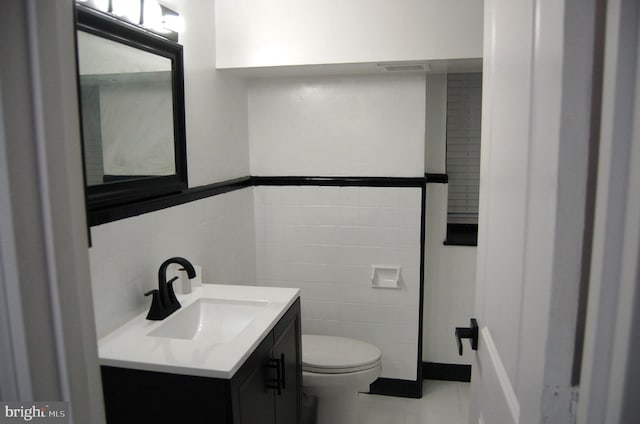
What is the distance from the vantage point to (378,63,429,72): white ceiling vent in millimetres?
2459

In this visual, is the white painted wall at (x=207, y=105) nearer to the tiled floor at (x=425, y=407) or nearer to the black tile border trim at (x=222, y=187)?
the black tile border trim at (x=222, y=187)

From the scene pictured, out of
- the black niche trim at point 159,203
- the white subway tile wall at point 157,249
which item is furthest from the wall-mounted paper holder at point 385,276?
the black niche trim at point 159,203

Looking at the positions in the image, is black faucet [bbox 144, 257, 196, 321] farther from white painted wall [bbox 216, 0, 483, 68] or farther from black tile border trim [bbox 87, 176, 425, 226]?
white painted wall [bbox 216, 0, 483, 68]

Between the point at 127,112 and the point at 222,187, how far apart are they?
81 centimetres

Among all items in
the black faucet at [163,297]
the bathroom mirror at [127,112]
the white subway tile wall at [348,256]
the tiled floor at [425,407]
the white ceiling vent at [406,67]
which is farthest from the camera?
the white subway tile wall at [348,256]

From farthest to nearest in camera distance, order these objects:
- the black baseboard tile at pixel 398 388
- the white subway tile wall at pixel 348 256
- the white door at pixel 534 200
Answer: the black baseboard tile at pixel 398 388
the white subway tile wall at pixel 348 256
the white door at pixel 534 200

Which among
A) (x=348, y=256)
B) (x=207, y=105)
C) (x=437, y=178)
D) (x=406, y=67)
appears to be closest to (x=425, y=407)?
(x=348, y=256)

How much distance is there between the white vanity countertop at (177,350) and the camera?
4.56 feet

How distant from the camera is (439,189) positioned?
9.61 ft

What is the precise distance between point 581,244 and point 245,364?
116cm

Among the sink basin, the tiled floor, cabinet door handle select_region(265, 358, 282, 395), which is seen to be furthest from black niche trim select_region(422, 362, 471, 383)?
the sink basin

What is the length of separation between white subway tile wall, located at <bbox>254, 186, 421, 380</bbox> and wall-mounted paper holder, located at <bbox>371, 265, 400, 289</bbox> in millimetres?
29

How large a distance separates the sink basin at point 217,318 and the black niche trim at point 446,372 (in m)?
1.71

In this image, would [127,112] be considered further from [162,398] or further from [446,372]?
[446,372]
